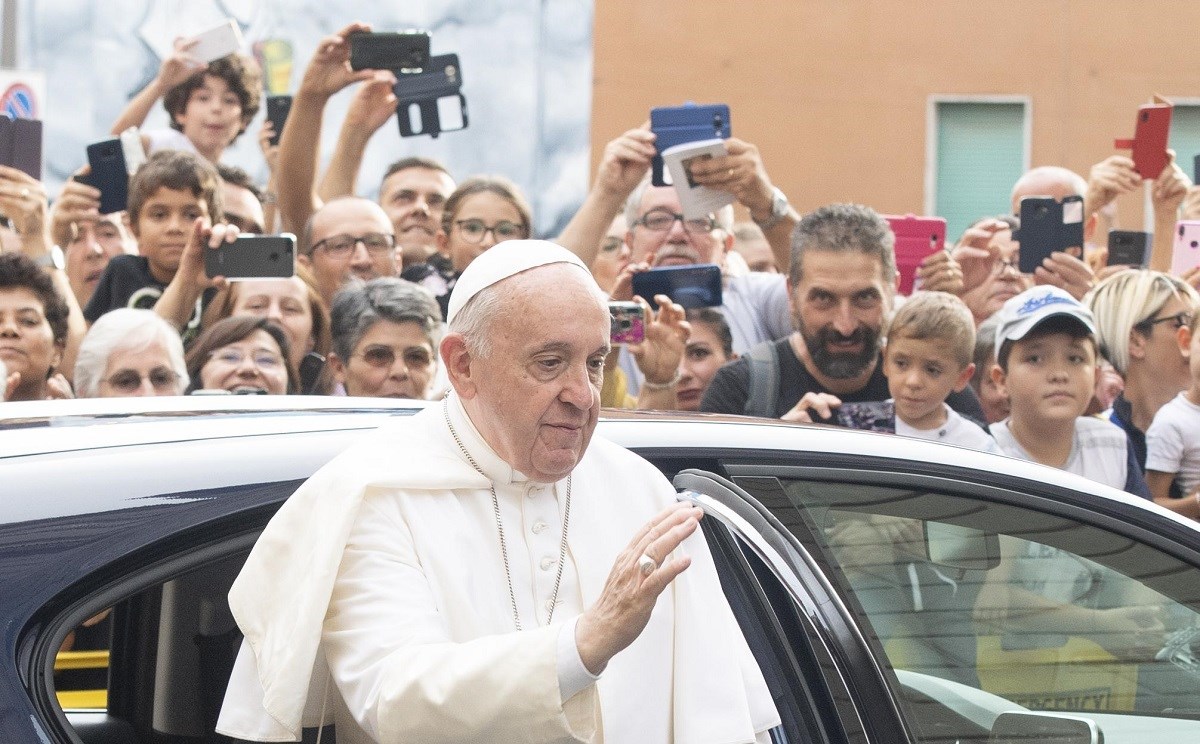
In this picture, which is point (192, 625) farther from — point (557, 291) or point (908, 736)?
point (908, 736)

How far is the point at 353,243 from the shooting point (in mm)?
6125

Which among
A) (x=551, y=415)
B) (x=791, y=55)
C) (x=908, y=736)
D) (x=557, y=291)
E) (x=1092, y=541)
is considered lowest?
(x=908, y=736)

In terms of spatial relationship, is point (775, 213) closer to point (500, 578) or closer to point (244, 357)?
point (244, 357)

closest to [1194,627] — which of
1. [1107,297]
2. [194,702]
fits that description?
[194,702]

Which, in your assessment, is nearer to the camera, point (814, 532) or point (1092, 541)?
point (814, 532)

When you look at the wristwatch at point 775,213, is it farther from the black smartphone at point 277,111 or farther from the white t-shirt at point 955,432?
the black smartphone at point 277,111

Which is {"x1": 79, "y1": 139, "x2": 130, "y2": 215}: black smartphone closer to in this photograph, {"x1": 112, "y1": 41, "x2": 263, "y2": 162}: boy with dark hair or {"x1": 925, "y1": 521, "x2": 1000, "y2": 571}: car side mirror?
{"x1": 112, "y1": 41, "x2": 263, "y2": 162}: boy with dark hair

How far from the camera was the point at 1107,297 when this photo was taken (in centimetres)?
578

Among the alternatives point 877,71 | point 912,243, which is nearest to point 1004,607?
point 912,243

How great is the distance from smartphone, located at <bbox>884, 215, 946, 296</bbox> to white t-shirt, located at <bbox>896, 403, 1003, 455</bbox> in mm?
1700

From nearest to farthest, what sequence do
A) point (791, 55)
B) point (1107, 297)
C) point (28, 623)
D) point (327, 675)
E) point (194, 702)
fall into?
point (28, 623), point (327, 675), point (194, 702), point (1107, 297), point (791, 55)

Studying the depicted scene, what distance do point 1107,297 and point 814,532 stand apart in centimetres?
347

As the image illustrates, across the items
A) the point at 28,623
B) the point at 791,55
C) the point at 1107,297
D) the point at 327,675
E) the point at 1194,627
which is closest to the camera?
the point at 28,623

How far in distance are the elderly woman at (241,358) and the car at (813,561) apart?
1966 millimetres
